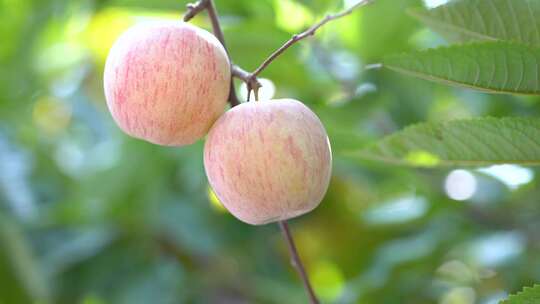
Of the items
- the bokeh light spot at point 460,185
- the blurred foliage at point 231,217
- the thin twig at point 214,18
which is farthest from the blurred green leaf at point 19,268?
the thin twig at point 214,18

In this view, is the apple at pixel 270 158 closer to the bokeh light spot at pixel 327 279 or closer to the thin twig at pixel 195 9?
the thin twig at pixel 195 9

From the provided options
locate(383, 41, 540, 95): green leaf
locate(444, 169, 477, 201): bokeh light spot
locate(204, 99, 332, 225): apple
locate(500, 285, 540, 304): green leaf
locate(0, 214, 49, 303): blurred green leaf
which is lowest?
locate(0, 214, 49, 303): blurred green leaf

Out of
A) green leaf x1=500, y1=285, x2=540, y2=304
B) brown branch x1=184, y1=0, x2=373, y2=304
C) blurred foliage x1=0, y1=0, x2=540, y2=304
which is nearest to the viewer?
green leaf x1=500, y1=285, x2=540, y2=304

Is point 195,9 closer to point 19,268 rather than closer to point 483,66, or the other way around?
point 483,66

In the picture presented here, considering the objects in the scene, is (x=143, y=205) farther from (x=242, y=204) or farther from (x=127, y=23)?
(x=242, y=204)

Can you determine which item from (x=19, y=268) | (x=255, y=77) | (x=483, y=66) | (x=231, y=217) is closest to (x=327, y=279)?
(x=231, y=217)

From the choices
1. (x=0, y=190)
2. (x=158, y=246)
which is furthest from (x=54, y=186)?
(x=158, y=246)

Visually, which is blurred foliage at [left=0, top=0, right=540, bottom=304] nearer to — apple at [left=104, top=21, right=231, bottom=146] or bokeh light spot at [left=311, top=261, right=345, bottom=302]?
bokeh light spot at [left=311, top=261, right=345, bottom=302]

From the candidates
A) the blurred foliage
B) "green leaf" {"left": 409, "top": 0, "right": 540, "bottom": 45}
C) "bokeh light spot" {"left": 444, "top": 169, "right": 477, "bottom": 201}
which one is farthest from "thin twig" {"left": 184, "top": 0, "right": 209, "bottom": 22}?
"bokeh light spot" {"left": 444, "top": 169, "right": 477, "bottom": 201}
